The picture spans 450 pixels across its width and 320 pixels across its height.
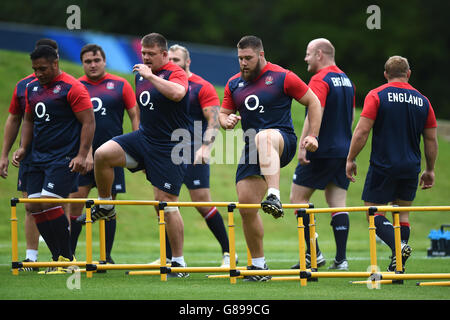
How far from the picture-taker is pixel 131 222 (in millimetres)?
19094

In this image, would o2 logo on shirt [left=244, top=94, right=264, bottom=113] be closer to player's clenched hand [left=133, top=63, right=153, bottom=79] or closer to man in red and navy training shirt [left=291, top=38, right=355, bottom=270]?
player's clenched hand [left=133, top=63, right=153, bottom=79]

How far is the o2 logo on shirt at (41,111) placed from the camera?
9.42 meters

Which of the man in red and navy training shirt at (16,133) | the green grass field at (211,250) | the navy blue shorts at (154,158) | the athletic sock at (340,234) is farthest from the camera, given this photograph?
the athletic sock at (340,234)

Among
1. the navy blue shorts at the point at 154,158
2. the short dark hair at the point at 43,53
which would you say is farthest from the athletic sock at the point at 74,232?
the short dark hair at the point at 43,53

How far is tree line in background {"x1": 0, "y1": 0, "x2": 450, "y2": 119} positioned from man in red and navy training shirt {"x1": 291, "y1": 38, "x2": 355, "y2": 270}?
102 ft

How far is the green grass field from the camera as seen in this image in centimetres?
712

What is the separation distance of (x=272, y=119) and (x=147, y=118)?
1414 millimetres

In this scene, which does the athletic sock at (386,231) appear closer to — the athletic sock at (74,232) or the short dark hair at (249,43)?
the short dark hair at (249,43)

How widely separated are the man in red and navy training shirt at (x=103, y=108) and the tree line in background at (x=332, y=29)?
1223 inches

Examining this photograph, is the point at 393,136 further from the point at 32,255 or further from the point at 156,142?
the point at 32,255

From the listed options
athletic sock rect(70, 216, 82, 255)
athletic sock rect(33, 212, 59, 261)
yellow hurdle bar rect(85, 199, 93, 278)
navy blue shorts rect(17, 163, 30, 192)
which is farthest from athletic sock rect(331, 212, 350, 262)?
navy blue shorts rect(17, 163, 30, 192)

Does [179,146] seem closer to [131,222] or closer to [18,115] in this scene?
[18,115]

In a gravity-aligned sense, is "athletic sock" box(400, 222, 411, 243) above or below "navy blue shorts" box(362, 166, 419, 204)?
below
